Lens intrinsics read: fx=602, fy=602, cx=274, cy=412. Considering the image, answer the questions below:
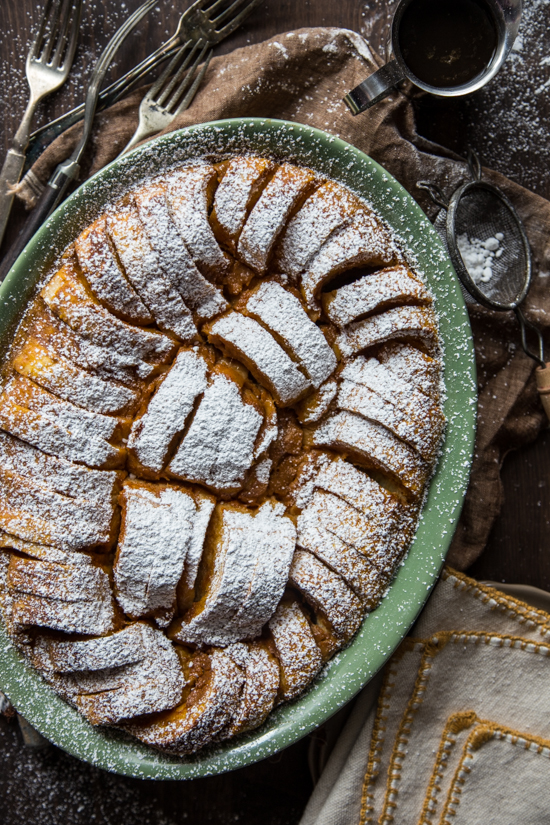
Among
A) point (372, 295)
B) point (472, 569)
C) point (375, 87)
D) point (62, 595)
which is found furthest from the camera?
point (472, 569)

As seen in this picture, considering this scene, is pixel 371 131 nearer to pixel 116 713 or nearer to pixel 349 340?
pixel 349 340

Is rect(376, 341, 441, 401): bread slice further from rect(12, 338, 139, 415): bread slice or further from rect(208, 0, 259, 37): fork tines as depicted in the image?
rect(208, 0, 259, 37): fork tines

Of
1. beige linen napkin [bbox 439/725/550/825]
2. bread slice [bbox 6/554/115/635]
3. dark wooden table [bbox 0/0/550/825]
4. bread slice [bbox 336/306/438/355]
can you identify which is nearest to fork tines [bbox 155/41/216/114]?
dark wooden table [bbox 0/0/550/825]

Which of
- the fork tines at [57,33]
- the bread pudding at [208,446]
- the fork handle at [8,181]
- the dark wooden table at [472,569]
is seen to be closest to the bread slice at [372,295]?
the bread pudding at [208,446]

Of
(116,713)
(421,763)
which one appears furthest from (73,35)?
(421,763)

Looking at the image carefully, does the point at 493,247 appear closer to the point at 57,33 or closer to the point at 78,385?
the point at 78,385

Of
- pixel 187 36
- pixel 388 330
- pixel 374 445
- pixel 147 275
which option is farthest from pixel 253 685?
pixel 187 36
